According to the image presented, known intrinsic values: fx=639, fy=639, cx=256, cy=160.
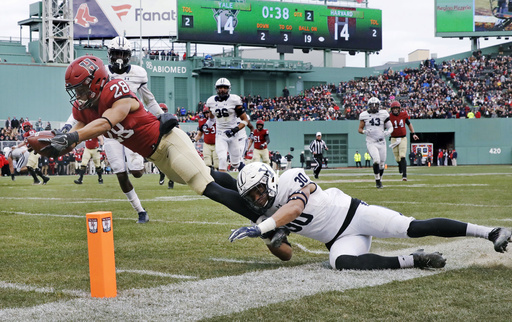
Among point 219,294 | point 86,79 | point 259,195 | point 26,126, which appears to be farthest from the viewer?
point 26,126

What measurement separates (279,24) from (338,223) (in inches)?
1651

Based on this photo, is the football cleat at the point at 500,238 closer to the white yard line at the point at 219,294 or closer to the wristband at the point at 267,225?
the white yard line at the point at 219,294

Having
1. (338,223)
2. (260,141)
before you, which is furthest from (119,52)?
(260,141)

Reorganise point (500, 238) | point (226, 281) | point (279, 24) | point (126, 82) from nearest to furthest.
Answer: point (226, 281), point (500, 238), point (126, 82), point (279, 24)

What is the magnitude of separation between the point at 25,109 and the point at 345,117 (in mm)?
20695

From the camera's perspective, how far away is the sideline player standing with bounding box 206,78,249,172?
13117 millimetres

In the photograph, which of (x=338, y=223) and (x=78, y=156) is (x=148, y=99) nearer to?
(x=338, y=223)

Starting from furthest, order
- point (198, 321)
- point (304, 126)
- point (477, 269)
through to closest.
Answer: point (304, 126) → point (477, 269) → point (198, 321)

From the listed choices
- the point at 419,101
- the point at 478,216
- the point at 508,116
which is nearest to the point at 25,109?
the point at 419,101

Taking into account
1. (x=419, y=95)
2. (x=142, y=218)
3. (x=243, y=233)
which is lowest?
(x=142, y=218)

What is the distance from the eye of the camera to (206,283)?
4.35 m

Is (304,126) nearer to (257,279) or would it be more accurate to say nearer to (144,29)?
(144,29)

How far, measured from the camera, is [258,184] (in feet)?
15.2

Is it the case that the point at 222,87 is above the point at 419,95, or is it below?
below
